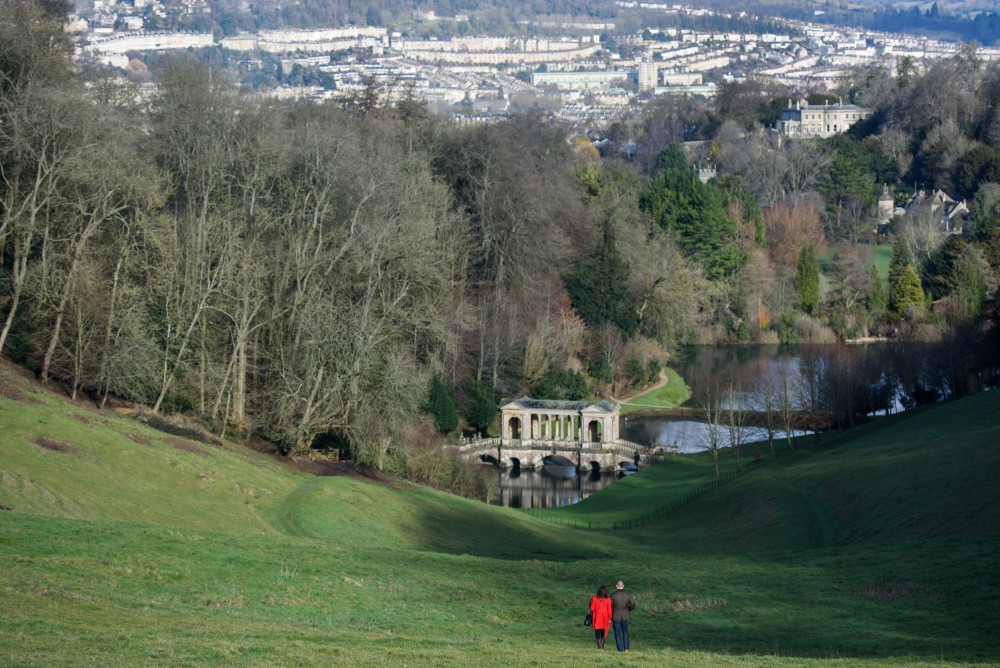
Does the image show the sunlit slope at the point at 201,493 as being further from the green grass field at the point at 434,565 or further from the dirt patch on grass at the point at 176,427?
the dirt patch on grass at the point at 176,427

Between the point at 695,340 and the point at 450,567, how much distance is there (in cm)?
6773

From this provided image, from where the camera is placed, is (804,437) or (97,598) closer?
(97,598)

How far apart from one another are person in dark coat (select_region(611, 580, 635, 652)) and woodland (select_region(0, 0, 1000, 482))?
26751 millimetres

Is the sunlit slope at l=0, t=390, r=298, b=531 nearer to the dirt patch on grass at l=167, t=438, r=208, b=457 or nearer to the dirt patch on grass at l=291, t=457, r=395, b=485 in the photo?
the dirt patch on grass at l=167, t=438, r=208, b=457

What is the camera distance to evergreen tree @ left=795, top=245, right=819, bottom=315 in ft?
326

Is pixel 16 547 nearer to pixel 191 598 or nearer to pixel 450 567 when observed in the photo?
pixel 191 598

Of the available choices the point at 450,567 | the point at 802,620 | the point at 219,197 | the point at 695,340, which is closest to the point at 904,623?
the point at 802,620

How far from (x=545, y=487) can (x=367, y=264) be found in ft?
43.1

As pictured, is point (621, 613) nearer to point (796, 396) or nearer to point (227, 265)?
point (227, 265)

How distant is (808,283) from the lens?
326ft

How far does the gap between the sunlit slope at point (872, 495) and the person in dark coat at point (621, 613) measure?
1255 centimetres

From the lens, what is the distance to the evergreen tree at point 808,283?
3912 inches

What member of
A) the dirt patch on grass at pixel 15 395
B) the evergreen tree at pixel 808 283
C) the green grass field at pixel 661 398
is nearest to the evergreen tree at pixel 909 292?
the evergreen tree at pixel 808 283

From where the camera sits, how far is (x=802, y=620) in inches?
1050
